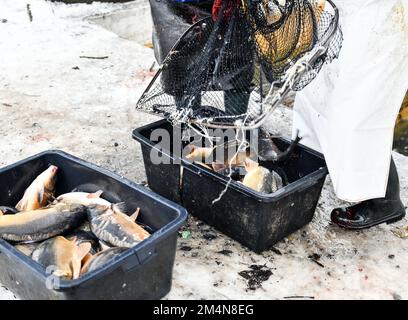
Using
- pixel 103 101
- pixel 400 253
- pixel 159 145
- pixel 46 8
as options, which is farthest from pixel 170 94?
pixel 46 8

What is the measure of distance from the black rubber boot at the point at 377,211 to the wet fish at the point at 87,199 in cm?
143

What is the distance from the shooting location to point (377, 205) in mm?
3443

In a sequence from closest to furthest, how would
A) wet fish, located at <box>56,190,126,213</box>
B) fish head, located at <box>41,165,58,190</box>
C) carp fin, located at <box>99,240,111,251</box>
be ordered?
carp fin, located at <box>99,240,111,251</box> < wet fish, located at <box>56,190,126,213</box> < fish head, located at <box>41,165,58,190</box>

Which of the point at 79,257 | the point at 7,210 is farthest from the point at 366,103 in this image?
the point at 7,210

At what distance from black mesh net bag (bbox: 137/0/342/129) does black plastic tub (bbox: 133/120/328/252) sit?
15.4 inches

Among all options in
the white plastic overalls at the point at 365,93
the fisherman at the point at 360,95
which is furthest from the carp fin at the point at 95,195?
the white plastic overalls at the point at 365,93

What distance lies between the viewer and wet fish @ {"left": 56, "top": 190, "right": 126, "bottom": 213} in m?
3.07

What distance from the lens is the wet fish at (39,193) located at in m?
3.14

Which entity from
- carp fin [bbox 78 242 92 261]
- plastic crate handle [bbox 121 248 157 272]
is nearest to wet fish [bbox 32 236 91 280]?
carp fin [bbox 78 242 92 261]

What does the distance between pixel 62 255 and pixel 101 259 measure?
21 centimetres

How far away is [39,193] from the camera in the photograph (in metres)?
3.14

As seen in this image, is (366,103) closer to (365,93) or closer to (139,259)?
(365,93)

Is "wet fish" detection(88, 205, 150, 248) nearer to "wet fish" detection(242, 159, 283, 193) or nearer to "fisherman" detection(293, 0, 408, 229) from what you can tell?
"wet fish" detection(242, 159, 283, 193)

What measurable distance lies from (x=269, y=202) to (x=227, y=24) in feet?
3.50
